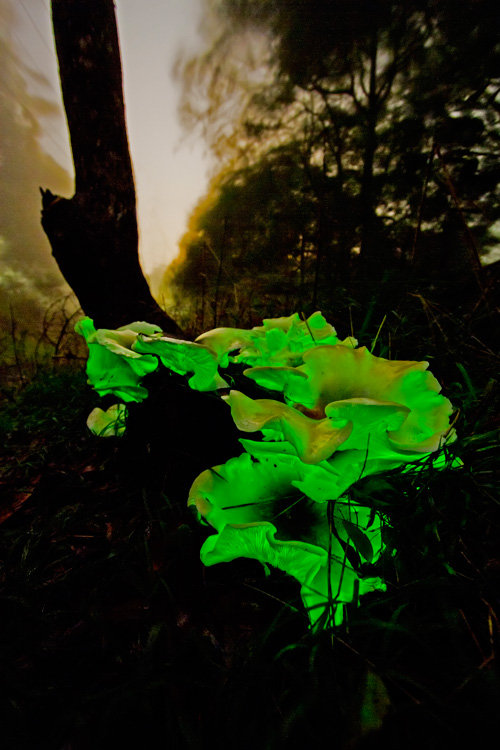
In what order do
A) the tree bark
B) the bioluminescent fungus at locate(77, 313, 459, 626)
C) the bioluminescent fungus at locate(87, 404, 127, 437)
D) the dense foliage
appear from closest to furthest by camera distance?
the bioluminescent fungus at locate(77, 313, 459, 626), the bioluminescent fungus at locate(87, 404, 127, 437), the tree bark, the dense foliage

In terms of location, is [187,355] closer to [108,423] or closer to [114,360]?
[114,360]

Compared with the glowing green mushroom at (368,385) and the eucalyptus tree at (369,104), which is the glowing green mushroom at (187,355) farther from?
the eucalyptus tree at (369,104)

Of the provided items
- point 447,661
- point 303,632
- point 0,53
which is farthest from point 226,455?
point 0,53

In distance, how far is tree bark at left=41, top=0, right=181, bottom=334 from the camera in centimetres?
136

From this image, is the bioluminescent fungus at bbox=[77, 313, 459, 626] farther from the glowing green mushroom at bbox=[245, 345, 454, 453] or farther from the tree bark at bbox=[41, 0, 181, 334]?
the tree bark at bbox=[41, 0, 181, 334]

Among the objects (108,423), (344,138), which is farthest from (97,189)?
(344,138)

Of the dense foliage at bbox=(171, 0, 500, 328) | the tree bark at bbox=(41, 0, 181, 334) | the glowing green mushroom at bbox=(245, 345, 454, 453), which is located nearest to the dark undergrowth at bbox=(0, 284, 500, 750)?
the glowing green mushroom at bbox=(245, 345, 454, 453)

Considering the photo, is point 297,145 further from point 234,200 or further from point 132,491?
point 132,491

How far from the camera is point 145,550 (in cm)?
63

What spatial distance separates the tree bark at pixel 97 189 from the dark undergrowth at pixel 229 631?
0.87 m

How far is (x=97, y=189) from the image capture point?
1553 millimetres

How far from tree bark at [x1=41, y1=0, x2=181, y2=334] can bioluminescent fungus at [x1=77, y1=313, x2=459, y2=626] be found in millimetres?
993

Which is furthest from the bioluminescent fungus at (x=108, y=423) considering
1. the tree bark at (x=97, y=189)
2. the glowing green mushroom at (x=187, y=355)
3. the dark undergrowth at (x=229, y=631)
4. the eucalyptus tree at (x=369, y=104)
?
the eucalyptus tree at (x=369, y=104)

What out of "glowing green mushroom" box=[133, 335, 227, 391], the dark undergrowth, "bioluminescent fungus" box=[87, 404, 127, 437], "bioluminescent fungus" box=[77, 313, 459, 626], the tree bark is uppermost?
the tree bark
